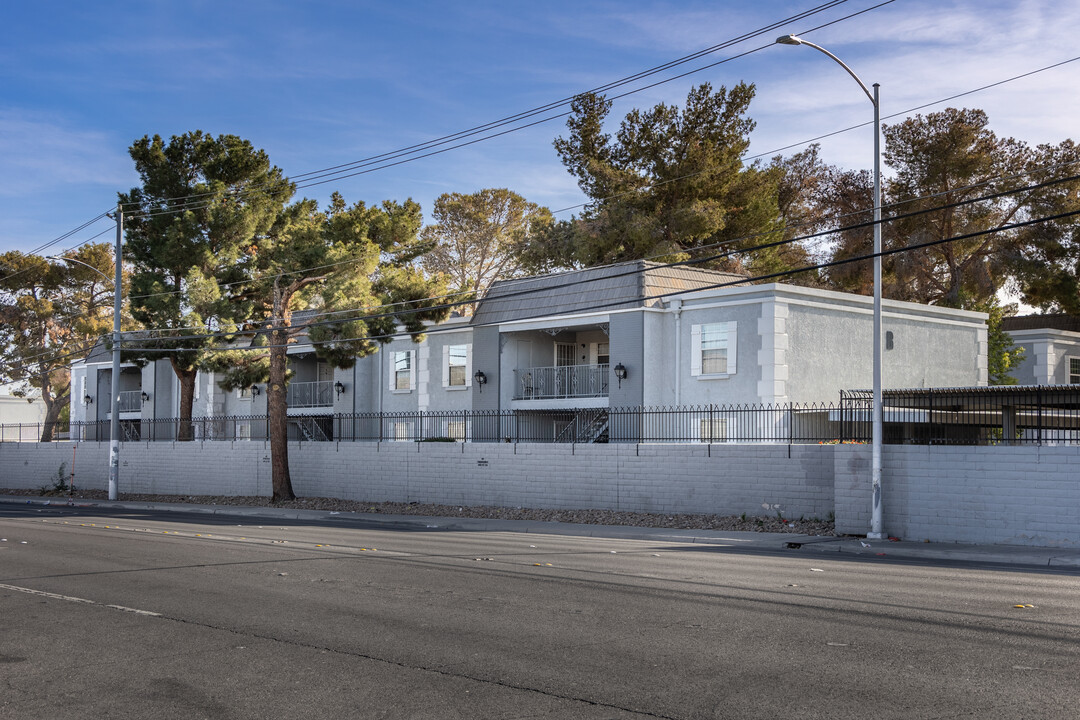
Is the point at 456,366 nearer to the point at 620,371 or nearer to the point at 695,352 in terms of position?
the point at 620,371

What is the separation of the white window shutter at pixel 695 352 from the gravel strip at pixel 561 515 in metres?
6.41

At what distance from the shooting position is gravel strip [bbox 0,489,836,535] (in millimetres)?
21766

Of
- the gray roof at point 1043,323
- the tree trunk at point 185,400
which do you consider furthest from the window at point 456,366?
the gray roof at point 1043,323

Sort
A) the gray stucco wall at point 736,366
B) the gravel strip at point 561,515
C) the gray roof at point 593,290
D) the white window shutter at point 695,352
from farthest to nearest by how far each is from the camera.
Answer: the gray roof at point 593,290, the white window shutter at point 695,352, the gray stucco wall at point 736,366, the gravel strip at point 561,515

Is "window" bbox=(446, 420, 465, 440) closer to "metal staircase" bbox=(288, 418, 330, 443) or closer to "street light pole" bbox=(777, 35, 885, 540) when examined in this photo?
"metal staircase" bbox=(288, 418, 330, 443)

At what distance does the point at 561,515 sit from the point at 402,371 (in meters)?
15.5

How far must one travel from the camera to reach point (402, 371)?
39.3 metres

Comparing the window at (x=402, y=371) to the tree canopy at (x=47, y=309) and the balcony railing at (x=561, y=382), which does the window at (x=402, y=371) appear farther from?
the tree canopy at (x=47, y=309)

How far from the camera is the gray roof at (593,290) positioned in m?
30.9

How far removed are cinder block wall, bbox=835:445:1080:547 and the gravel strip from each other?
1194 millimetres

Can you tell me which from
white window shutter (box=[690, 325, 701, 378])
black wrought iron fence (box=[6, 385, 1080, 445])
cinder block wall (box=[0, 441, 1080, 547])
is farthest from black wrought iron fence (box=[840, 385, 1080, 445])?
white window shutter (box=[690, 325, 701, 378])

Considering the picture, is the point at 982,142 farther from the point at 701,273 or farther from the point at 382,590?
the point at 382,590

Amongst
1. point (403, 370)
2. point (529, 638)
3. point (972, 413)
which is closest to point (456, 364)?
point (403, 370)

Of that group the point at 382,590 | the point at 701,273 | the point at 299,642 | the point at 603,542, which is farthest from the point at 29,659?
the point at 701,273
